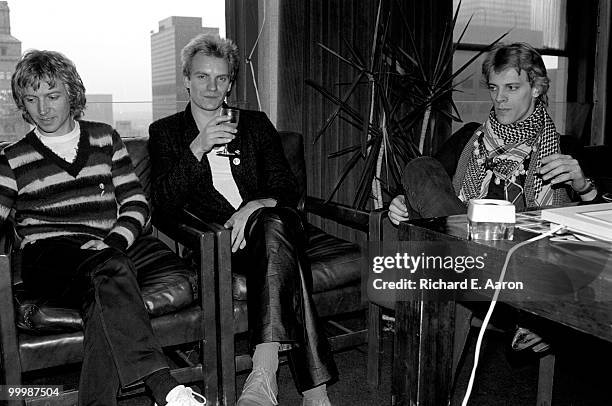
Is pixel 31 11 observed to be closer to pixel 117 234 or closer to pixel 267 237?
pixel 117 234

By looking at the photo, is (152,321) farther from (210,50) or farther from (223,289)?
(210,50)

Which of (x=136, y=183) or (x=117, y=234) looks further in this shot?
(x=136, y=183)

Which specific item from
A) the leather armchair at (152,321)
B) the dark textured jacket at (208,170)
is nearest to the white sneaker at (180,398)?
the leather armchair at (152,321)

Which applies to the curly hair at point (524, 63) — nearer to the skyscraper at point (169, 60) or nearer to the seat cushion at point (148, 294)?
the seat cushion at point (148, 294)

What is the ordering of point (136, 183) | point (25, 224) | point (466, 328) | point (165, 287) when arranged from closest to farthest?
point (466, 328), point (165, 287), point (25, 224), point (136, 183)

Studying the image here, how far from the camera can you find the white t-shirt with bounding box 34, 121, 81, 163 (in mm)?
2076

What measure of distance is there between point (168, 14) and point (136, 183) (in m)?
1.06

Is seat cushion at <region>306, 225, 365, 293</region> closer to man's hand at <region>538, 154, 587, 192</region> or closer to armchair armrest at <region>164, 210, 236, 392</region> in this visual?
armchair armrest at <region>164, 210, 236, 392</region>

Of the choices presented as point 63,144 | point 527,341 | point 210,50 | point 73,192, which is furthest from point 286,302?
point 210,50

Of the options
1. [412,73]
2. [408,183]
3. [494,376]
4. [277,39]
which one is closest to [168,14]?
[277,39]

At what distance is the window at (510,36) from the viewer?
12.5 ft

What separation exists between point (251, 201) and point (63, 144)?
0.68 m

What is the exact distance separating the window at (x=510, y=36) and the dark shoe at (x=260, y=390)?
7.42ft

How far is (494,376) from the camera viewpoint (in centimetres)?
230
